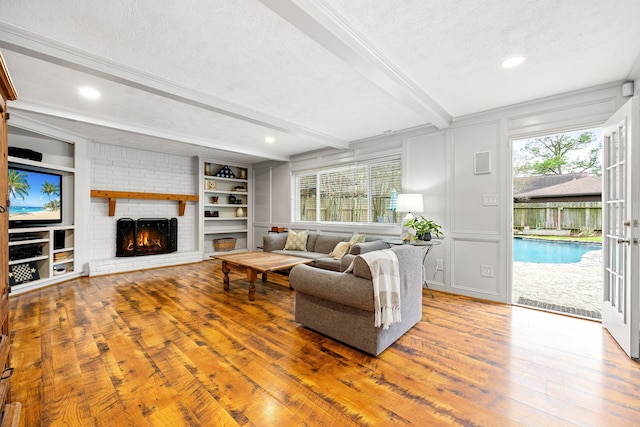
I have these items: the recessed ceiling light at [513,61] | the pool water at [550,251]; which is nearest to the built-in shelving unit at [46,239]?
the recessed ceiling light at [513,61]

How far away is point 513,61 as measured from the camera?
241 cm

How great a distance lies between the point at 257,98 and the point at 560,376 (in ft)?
11.9

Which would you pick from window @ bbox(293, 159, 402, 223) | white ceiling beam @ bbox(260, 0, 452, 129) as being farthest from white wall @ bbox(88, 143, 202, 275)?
white ceiling beam @ bbox(260, 0, 452, 129)

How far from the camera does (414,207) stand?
387 centimetres

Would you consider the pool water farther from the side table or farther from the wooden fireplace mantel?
the wooden fireplace mantel

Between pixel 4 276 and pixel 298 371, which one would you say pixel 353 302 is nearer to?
pixel 298 371

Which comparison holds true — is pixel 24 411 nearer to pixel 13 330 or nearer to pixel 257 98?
pixel 13 330

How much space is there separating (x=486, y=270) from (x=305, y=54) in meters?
3.34

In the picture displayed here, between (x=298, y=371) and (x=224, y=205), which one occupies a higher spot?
(x=224, y=205)

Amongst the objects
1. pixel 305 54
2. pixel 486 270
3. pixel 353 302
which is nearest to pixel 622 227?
pixel 486 270

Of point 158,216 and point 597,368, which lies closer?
point 597,368

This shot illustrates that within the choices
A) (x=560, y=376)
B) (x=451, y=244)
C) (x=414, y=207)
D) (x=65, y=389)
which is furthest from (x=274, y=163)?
(x=560, y=376)

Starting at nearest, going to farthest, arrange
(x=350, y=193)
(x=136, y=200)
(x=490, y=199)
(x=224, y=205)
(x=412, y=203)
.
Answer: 1. (x=490, y=199)
2. (x=412, y=203)
3. (x=350, y=193)
4. (x=136, y=200)
5. (x=224, y=205)

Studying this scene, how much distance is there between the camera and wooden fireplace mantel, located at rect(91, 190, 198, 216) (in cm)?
511
